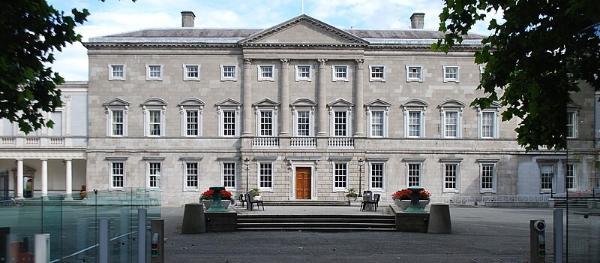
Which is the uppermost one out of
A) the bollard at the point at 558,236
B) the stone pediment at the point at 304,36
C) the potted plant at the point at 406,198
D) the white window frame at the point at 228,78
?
the stone pediment at the point at 304,36

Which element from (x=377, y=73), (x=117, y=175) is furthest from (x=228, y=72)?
(x=117, y=175)

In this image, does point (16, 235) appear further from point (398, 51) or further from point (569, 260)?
point (398, 51)

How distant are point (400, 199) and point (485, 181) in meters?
19.2

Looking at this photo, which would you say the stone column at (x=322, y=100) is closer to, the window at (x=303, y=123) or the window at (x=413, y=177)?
the window at (x=303, y=123)

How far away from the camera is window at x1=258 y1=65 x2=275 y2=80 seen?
4550cm

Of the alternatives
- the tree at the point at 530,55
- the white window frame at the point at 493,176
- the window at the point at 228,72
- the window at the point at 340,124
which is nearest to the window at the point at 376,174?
the window at the point at 340,124

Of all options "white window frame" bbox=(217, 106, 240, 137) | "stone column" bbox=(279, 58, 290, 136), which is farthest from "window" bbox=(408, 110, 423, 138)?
"white window frame" bbox=(217, 106, 240, 137)

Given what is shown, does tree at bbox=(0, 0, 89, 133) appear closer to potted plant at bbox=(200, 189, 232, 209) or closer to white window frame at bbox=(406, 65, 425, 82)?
potted plant at bbox=(200, 189, 232, 209)

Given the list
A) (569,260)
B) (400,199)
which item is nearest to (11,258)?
(569,260)

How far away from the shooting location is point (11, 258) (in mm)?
6285

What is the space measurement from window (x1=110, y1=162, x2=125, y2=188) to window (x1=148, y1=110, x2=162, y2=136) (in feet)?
9.95

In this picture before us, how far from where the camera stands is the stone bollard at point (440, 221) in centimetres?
2417

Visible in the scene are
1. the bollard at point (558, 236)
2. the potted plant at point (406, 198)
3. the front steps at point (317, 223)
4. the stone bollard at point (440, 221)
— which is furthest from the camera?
the potted plant at point (406, 198)

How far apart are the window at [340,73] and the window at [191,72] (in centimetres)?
922
